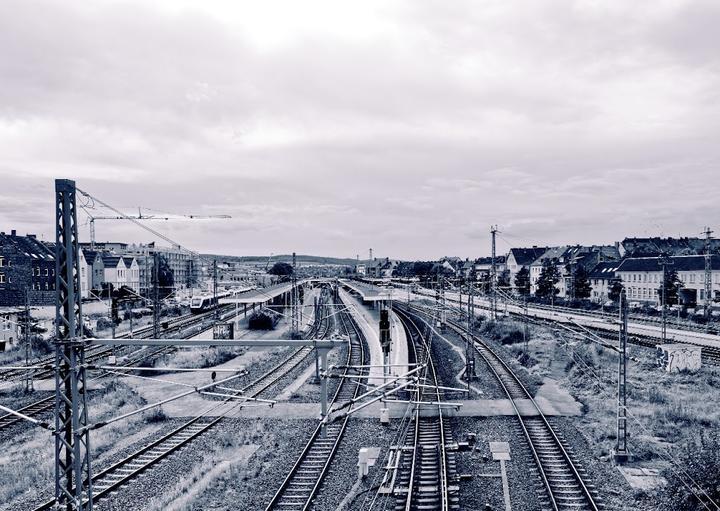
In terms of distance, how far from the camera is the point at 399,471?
51.0ft

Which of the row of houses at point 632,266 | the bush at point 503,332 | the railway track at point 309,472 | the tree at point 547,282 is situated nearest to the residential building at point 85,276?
the bush at point 503,332

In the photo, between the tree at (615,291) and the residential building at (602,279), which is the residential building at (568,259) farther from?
the tree at (615,291)

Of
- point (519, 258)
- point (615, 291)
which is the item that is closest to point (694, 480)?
point (615, 291)

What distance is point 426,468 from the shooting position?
618 inches

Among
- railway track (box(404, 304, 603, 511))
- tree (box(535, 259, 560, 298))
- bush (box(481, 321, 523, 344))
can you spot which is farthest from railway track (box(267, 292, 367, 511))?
tree (box(535, 259, 560, 298))

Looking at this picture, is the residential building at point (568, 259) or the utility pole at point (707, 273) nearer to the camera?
the utility pole at point (707, 273)

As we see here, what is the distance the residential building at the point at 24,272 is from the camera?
6119cm

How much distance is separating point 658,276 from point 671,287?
23.0 ft

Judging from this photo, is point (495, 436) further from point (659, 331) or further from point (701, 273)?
point (701, 273)

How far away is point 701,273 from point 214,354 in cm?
5538

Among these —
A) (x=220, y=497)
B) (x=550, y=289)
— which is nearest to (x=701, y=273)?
(x=550, y=289)

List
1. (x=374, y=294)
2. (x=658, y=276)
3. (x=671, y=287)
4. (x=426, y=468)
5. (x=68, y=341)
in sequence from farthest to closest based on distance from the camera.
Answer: (x=658, y=276)
(x=671, y=287)
(x=374, y=294)
(x=426, y=468)
(x=68, y=341)

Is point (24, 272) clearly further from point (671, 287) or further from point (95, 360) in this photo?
point (671, 287)

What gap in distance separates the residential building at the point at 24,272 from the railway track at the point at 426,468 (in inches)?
2134
